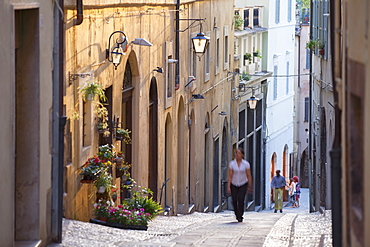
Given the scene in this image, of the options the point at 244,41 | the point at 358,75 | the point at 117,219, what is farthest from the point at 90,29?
the point at 244,41

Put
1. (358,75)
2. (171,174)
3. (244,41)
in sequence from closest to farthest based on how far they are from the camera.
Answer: (358,75), (171,174), (244,41)

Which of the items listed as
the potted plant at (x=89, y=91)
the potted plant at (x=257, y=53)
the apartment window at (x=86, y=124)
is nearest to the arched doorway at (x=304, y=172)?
the potted plant at (x=257, y=53)

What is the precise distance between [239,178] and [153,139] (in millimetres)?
4337

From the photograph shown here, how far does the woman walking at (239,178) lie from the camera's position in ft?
46.1

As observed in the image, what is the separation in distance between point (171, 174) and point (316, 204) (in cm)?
559

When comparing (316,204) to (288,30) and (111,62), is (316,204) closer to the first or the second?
(111,62)

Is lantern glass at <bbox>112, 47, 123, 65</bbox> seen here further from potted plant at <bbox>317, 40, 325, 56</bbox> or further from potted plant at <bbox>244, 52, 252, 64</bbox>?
potted plant at <bbox>244, 52, 252, 64</bbox>

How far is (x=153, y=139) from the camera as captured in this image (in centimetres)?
1812

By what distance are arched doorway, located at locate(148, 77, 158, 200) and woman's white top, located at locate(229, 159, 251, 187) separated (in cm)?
417

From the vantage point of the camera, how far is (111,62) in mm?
13906

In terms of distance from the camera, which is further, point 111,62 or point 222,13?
point 222,13

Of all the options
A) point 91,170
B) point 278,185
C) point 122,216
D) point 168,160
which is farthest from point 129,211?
point 278,185

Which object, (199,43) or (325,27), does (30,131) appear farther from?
(325,27)

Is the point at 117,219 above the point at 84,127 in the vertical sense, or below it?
below
